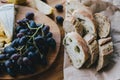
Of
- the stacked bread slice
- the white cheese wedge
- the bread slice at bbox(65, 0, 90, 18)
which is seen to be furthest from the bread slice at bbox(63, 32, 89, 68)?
Result: the white cheese wedge

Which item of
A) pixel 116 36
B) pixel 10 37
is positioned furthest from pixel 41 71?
pixel 116 36

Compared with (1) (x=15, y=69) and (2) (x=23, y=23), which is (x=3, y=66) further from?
(2) (x=23, y=23)

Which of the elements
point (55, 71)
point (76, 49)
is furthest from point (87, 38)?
point (55, 71)

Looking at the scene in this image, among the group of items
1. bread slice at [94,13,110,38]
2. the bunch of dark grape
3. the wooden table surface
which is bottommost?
the wooden table surface

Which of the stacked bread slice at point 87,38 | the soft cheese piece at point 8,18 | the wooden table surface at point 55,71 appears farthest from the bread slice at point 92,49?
the soft cheese piece at point 8,18

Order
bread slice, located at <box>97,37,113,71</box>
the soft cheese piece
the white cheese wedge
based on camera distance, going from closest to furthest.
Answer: bread slice, located at <box>97,37,113,71</box>
the soft cheese piece
the white cheese wedge

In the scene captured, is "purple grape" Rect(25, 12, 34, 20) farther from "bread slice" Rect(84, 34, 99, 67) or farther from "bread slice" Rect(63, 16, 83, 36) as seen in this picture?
"bread slice" Rect(84, 34, 99, 67)
